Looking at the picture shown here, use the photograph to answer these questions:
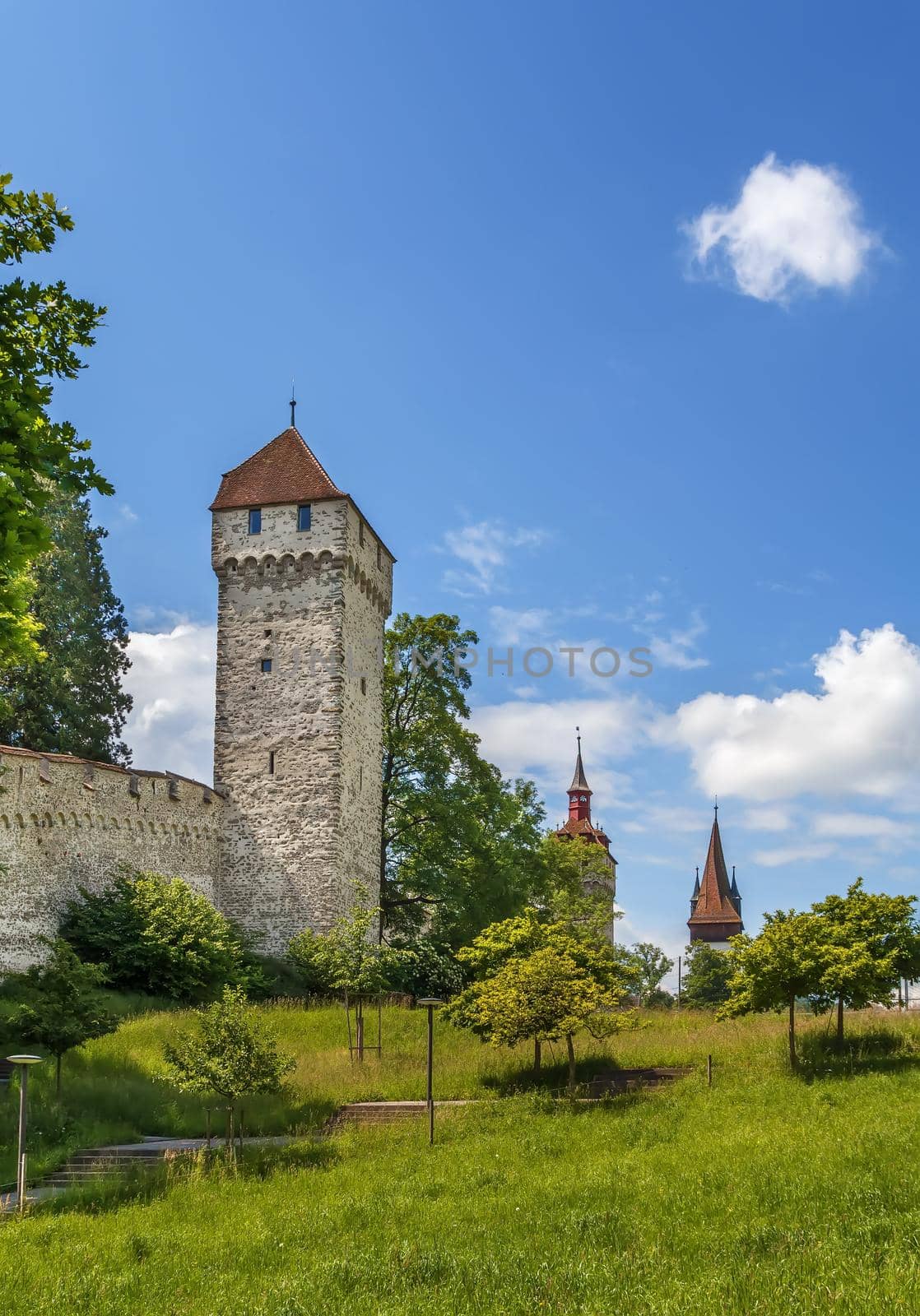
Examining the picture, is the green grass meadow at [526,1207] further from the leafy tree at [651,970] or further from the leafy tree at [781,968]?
Result: the leafy tree at [651,970]

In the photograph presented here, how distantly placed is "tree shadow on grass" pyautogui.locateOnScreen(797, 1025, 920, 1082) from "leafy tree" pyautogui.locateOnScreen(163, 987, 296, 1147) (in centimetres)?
898

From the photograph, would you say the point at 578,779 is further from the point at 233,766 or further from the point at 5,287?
the point at 5,287

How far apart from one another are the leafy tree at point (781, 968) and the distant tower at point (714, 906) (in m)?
66.7

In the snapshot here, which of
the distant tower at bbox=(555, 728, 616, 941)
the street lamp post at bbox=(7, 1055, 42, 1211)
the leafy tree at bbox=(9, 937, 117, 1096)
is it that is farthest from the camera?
the distant tower at bbox=(555, 728, 616, 941)

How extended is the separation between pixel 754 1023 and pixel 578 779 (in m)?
62.0

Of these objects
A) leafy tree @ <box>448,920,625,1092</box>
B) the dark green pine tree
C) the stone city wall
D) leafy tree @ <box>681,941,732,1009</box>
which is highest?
the dark green pine tree

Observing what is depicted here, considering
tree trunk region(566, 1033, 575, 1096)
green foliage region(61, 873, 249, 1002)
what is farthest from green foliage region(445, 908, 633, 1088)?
green foliage region(61, 873, 249, 1002)

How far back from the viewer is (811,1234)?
462 inches

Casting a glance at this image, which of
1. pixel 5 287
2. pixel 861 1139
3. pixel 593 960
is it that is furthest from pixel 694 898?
pixel 5 287

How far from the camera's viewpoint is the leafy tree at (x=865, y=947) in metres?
23.0

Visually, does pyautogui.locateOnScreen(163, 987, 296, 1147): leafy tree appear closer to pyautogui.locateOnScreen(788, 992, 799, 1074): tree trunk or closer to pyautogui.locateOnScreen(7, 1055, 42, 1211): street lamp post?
pyautogui.locateOnScreen(7, 1055, 42, 1211): street lamp post

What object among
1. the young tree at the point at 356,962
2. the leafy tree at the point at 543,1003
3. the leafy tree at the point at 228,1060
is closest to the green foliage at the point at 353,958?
the young tree at the point at 356,962

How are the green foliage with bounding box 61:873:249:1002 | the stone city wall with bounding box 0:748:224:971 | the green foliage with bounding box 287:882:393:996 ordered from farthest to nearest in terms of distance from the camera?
the green foliage with bounding box 61:873:249:1002
the stone city wall with bounding box 0:748:224:971
the green foliage with bounding box 287:882:393:996

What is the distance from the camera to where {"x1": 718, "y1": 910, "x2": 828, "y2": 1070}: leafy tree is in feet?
76.1
